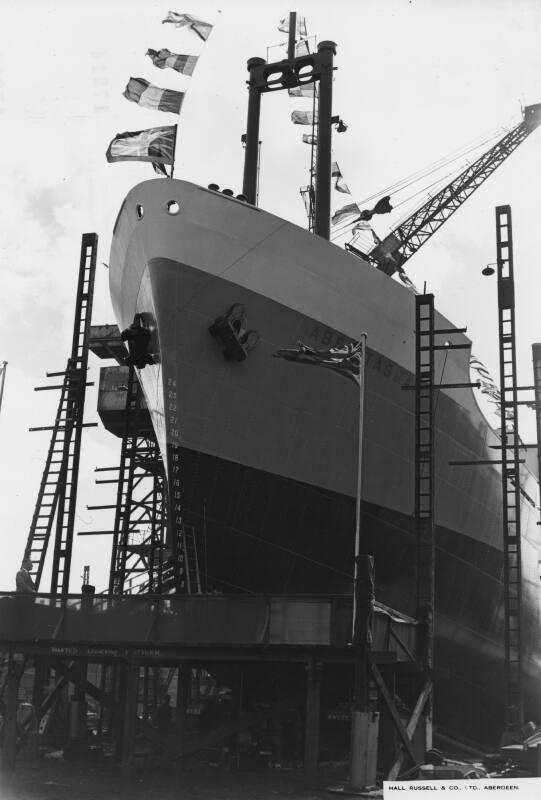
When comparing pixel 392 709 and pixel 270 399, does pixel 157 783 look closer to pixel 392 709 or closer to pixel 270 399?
pixel 392 709

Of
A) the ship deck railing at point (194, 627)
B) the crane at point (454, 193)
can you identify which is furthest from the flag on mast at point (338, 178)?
the ship deck railing at point (194, 627)

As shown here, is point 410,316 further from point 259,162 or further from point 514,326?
point 259,162

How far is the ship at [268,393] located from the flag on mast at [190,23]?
3823 millimetres

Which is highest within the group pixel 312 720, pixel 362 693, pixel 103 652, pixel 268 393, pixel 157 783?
pixel 268 393

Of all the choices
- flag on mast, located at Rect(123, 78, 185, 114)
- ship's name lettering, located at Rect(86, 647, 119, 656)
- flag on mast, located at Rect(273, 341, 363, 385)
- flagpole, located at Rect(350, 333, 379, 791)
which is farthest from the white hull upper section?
flagpole, located at Rect(350, 333, 379, 791)

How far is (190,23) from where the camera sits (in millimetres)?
20562

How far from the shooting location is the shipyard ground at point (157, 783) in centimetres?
1341

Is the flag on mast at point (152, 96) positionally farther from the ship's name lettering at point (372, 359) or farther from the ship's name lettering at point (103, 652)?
the ship's name lettering at point (103, 652)

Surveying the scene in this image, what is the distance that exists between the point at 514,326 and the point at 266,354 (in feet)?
19.3

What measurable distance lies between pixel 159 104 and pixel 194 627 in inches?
486

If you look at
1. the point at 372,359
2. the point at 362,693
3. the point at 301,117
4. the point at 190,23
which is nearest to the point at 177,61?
the point at 190,23

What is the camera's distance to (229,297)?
18.6 meters

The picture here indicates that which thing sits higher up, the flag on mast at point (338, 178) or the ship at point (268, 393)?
the flag on mast at point (338, 178)

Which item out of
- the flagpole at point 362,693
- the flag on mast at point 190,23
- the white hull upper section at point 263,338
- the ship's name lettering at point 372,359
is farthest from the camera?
the flag on mast at point 190,23
